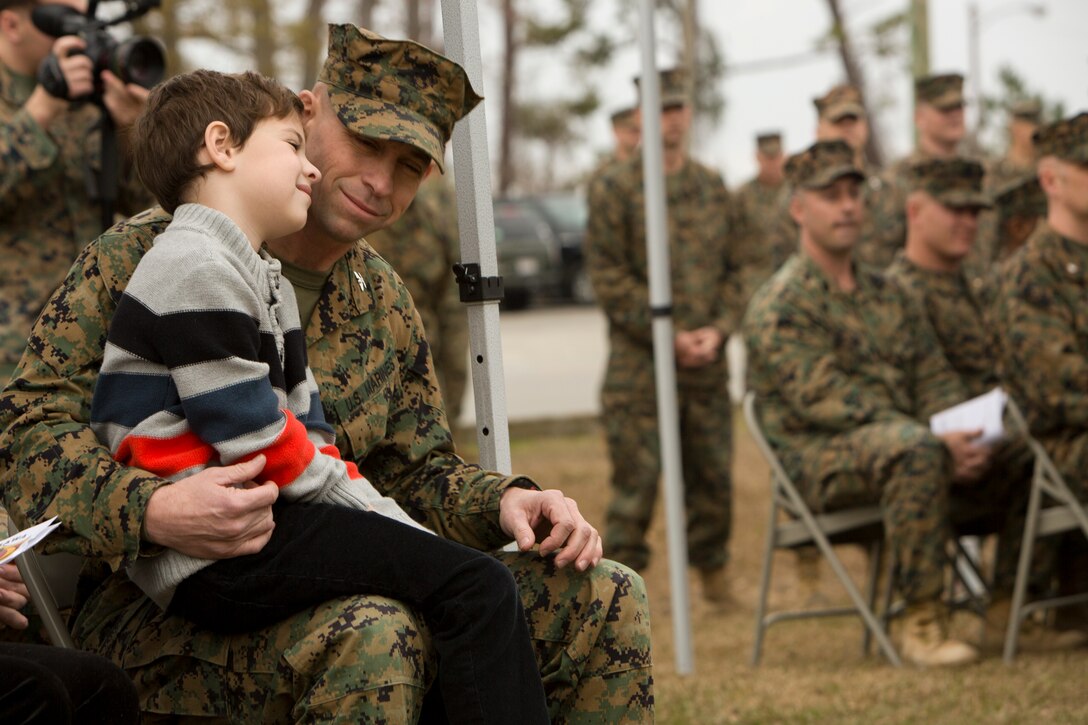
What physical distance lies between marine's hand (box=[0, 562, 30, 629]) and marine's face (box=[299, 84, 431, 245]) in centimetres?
82

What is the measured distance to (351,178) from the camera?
2.91 metres

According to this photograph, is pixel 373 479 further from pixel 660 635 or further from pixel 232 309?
pixel 660 635

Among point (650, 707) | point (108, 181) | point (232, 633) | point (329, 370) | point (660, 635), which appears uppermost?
point (108, 181)

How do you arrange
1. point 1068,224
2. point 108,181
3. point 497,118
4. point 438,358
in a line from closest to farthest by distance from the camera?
1. point 108,181
2. point 1068,224
3. point 438,358
4. point 497,118

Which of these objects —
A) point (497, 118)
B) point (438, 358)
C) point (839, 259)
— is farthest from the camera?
point (497, 118)

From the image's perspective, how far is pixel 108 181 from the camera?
4352 millimetres

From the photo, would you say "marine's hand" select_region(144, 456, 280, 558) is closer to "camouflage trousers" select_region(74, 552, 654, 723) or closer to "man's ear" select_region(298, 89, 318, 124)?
"camouflage trousers" select_region(74, 552, 654, 723)

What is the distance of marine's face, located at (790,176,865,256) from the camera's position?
5.87m


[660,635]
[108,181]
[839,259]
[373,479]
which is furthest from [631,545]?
[373,479]

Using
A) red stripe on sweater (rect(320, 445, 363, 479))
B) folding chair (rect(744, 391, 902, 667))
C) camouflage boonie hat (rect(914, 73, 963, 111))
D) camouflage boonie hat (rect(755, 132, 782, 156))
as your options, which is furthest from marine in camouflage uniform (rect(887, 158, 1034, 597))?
camouflage boonie hat (rect(755, 132, 782, 156))

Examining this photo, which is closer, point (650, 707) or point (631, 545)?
point (650, 707)

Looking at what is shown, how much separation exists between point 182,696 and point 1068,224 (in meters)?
3.89

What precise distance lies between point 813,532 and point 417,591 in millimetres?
3209

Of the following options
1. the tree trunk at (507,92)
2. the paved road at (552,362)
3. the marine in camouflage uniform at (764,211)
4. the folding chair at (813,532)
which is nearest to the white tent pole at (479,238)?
the folding chair at (813,532)
